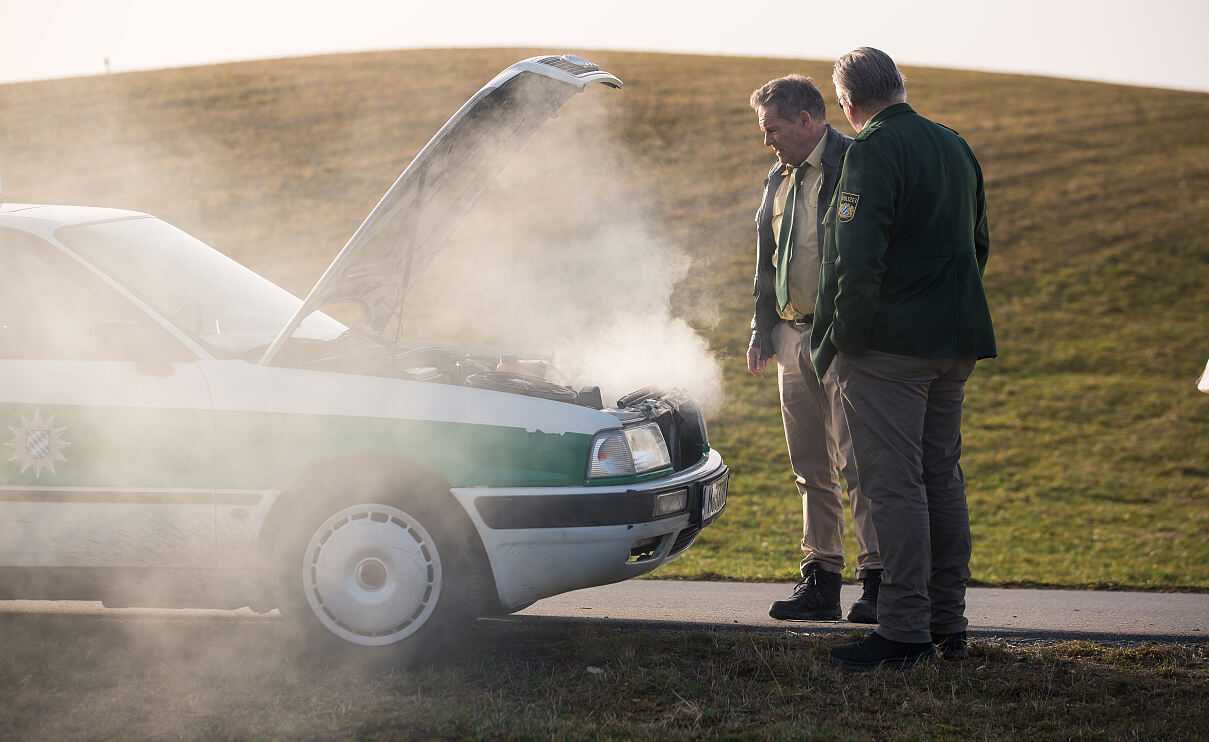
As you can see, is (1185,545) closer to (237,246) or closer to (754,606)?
(754,606)

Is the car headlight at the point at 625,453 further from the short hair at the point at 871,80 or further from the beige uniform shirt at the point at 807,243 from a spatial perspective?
the short hair at the point at 871,80

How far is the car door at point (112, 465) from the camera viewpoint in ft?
13.6

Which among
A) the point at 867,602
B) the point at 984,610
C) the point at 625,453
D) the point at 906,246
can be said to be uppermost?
the point at 906,246

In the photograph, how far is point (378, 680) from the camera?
4.10m

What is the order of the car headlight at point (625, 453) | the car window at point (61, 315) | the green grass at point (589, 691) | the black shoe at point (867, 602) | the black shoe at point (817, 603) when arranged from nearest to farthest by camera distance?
the green grass at point (589, 691) → the car window at point (61, 315) → the car headlight at point (625, 453) → the black shoe at point (867, 602) → the black shoe at point (817, 603)

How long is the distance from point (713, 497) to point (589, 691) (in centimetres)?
111

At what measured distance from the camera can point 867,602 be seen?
5.23m

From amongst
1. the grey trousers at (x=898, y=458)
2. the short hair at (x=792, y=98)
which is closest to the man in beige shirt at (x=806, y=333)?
the short hair at (x=792, y=98)

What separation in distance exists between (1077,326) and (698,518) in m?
16.8

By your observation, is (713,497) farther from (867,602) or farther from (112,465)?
(112,465)

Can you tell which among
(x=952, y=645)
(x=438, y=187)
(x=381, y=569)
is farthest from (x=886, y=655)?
(x=438, y=187)

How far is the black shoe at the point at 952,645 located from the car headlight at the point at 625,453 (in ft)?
4.37

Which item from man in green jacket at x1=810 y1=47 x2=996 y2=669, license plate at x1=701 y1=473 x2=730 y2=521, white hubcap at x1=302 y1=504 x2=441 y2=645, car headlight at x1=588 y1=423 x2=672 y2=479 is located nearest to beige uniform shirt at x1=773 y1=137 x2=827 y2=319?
man in green jacket at x1=810 y1=47 x2=996 y2=669

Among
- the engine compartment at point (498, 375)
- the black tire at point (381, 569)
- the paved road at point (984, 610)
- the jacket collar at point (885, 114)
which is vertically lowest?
the paved road at point (984, 610)
